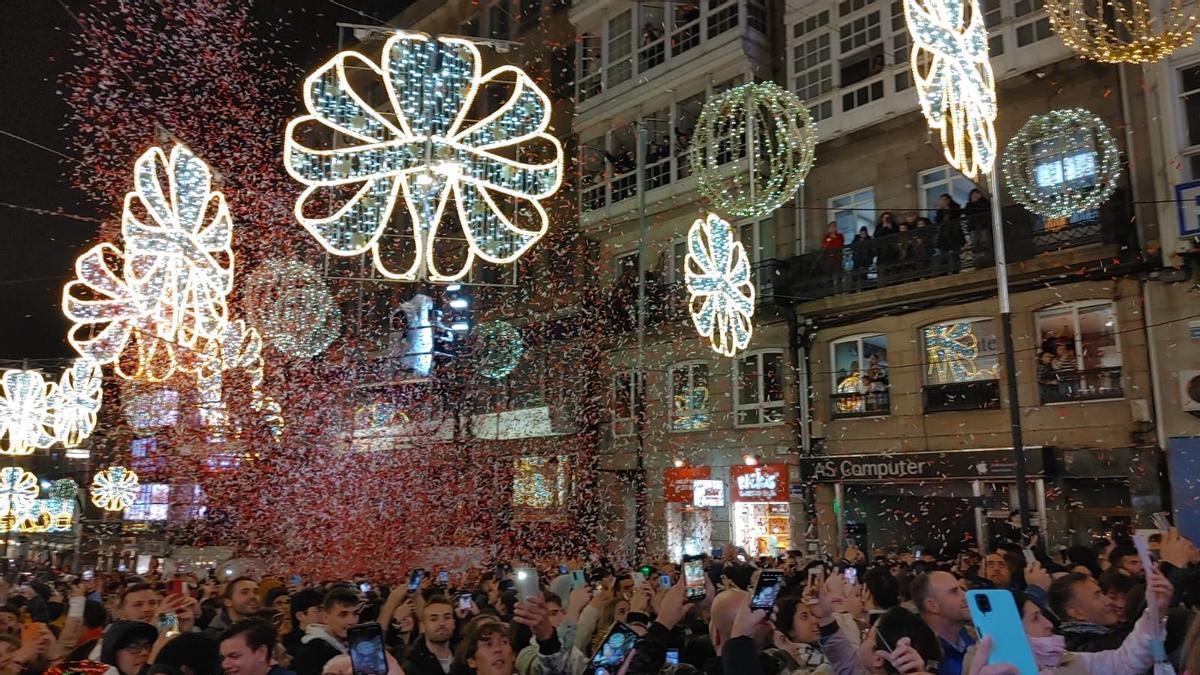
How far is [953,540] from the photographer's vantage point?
19.6 meters

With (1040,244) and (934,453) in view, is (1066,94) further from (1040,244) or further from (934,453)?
(934,453)

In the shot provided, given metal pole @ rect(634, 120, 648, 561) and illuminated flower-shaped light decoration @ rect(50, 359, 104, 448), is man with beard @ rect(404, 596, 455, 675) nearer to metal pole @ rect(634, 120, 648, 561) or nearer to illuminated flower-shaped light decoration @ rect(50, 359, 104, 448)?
metal pole @ rect(634, 120, 648, 561)

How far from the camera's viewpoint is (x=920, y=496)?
2019 cm

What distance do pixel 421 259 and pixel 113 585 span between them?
939cm

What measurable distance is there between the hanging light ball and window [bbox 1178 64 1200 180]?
16046 mm

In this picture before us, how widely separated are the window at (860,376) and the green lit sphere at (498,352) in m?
8.53

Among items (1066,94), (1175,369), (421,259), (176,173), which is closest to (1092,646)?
(421,259)

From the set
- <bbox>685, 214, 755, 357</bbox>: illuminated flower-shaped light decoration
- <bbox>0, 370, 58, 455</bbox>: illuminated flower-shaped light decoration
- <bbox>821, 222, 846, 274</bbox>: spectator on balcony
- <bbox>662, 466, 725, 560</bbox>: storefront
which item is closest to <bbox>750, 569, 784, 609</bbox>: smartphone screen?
<bbox>685, 214, 755, 357</bbox>: illuminated flower-shaped light decoration

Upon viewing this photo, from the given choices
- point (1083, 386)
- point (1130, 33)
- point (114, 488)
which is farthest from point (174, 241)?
point (114, 488)

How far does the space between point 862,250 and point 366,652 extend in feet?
62.1

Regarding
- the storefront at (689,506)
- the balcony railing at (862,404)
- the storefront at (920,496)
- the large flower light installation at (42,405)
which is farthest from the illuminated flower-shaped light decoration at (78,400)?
the balcony railing at (862,404)

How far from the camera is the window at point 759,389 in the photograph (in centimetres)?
2345

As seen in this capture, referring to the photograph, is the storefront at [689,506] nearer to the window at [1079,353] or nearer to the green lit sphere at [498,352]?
the green lit sphere at [498,352]

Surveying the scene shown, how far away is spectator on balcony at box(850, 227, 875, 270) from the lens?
21.1 metres
